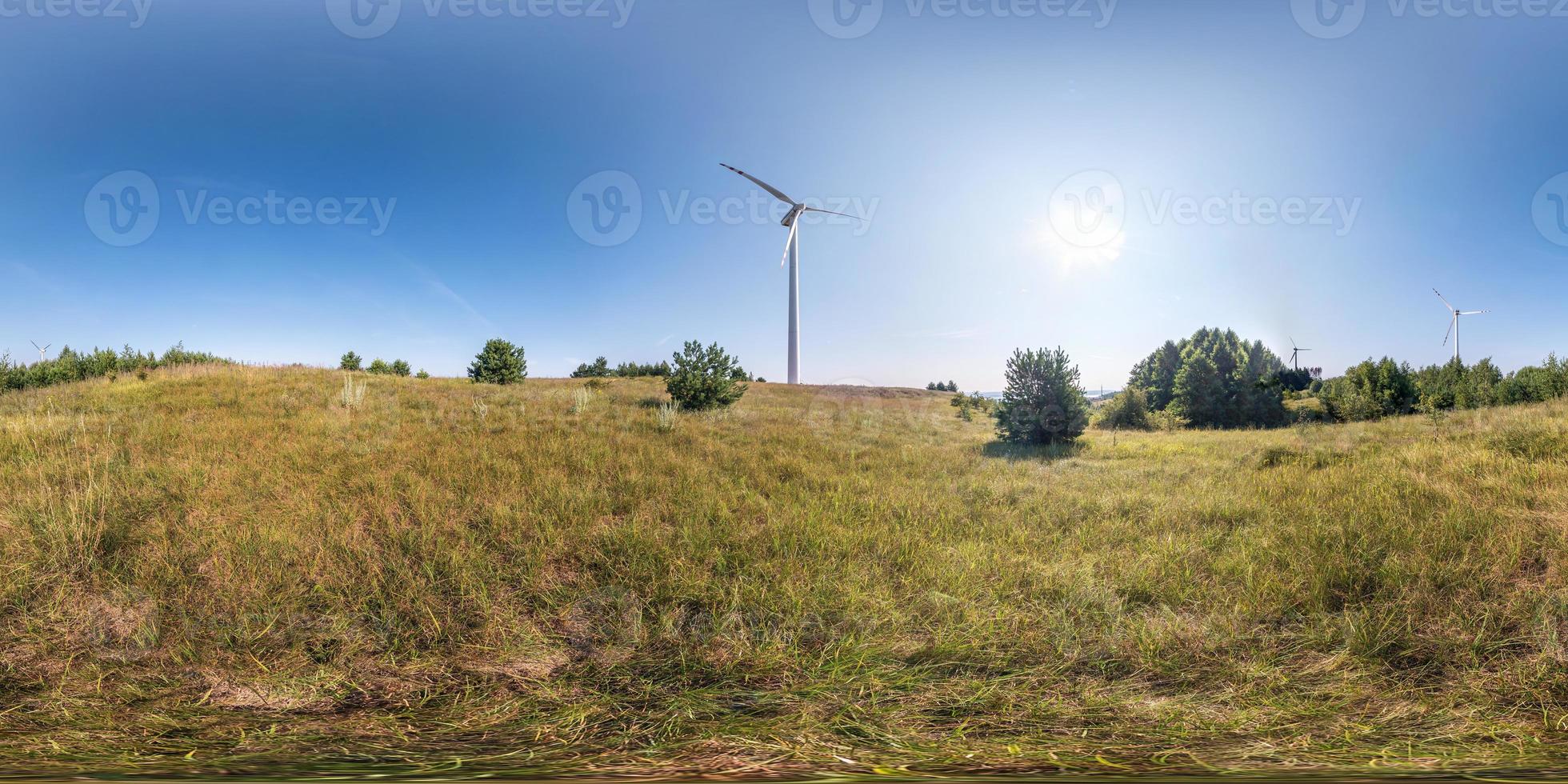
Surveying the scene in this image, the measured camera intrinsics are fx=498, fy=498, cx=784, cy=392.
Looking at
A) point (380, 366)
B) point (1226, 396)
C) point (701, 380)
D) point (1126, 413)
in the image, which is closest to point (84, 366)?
point (380, 366)

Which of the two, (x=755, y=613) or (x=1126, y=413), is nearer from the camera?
(x=755, y=613)

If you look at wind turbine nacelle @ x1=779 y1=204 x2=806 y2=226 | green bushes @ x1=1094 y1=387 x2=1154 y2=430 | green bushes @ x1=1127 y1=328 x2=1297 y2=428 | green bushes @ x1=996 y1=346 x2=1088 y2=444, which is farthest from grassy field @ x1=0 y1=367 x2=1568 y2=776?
green bushes @ x1=1127 y1=328 x2=1297 y2=428

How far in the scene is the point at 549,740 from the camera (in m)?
1.99

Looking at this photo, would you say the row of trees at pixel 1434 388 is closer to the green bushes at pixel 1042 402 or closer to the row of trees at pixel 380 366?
the green bushes at pixel 1042 402

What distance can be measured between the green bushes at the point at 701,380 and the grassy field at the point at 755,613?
377 cm

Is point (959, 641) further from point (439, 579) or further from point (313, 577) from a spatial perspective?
point (313, 577)

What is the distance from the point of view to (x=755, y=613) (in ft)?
9.36

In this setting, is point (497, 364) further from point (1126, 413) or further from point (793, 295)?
point (1126, 413)

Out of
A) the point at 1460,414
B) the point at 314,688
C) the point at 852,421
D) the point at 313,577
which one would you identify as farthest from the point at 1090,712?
the point at 1460,414

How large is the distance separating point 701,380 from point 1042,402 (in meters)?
6.56

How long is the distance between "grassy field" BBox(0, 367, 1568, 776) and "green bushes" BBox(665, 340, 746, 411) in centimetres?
377

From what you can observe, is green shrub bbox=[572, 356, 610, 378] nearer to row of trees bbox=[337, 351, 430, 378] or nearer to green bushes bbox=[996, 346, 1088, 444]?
row of trees bbox=[337, 351, 430, 378]

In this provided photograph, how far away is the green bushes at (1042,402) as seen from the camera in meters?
9.23

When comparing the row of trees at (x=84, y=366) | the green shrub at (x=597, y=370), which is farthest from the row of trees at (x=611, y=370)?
the row of trees at (x=84, y=366)
